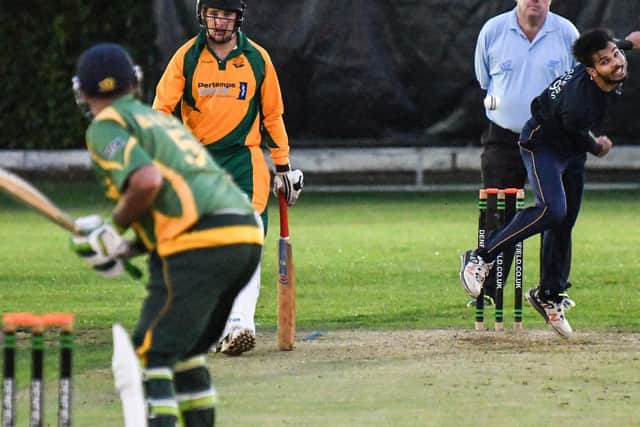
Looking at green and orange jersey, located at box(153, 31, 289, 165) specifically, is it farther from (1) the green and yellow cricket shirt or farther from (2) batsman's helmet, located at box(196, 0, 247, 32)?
(2) batsman's helmet, located at box(196, 0, 247, 32)

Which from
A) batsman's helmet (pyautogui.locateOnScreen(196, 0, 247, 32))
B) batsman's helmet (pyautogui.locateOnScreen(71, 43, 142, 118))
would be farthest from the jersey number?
batsman's helmet (pyautogui.locateOnScreen(196, 0, 247, 32))

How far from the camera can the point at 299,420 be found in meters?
7.07

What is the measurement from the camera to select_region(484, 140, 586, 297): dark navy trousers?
947cm

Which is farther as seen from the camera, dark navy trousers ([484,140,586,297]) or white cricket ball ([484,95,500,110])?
white cricket ball ([484,95,500,110])

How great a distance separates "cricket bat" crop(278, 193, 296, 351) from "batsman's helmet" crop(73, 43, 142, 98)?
3386 mm

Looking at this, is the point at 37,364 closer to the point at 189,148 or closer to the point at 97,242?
the point at 97,242

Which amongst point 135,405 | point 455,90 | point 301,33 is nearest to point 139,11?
point 301,33

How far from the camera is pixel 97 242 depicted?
230 inches

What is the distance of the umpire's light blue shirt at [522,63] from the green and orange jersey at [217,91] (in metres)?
1.99

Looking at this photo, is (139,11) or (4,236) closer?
(4,236)

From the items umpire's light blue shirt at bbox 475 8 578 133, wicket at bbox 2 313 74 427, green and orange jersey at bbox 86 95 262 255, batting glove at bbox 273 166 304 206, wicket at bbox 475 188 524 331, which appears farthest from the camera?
umpire's light blue shirt at bbox 475 8 578 133

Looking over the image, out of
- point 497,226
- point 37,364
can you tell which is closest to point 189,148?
point 37,364

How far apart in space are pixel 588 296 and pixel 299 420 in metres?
5.02

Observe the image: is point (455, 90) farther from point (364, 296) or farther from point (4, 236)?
point (364, 296)
